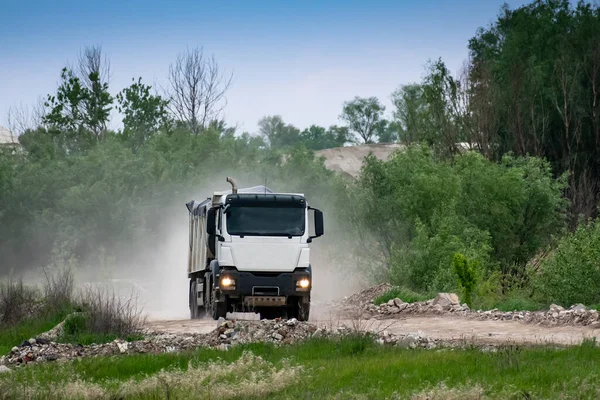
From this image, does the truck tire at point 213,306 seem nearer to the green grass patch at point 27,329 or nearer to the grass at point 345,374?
the green grass patch at point 27,329

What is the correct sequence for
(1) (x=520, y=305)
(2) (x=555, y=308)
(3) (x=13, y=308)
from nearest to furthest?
(2) (x=555, y=308) < (3) (x=13, y=308) < (1) (x=520, y=305)

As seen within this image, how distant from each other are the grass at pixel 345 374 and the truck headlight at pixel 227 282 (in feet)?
27.6

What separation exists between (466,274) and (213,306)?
741 centimetres

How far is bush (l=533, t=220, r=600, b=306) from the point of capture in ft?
92.8

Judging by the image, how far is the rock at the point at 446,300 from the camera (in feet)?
93.3

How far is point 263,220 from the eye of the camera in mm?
26344

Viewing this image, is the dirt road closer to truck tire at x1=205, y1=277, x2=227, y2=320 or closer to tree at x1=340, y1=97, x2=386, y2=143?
truck tire at x1=205, y1=277, x2=227, y2=320

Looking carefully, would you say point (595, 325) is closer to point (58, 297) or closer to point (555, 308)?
point (555, 308)

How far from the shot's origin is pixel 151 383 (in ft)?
45.9

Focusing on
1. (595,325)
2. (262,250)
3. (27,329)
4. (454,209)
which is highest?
(454,209)

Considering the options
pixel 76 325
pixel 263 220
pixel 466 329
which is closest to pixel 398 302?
pixel 263 220

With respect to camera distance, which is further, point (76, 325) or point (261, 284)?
point (261, 284)

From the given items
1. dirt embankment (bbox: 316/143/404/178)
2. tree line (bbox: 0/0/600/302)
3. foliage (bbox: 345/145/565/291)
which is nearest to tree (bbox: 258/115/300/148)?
dirt embankment (bbox: 316/143/404/178)

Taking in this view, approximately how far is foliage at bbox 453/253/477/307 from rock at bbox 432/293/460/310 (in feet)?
2.46
